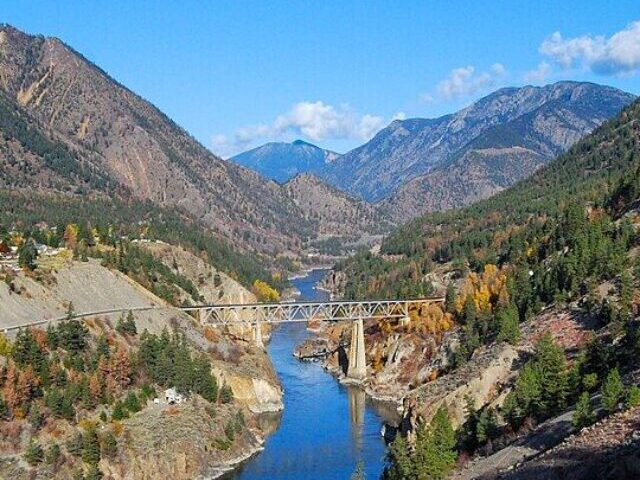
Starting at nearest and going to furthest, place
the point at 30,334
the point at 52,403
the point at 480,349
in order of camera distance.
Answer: the point at 52,403
the point at 30,334
the point at 480,349

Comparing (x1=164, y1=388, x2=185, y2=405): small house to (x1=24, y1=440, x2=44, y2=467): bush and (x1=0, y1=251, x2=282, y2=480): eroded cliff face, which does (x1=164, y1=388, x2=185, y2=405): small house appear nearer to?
(x1=0, y1=251, x2=282, y2=480): eroded cliff face

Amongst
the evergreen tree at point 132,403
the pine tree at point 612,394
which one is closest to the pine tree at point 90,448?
the evergreen tree at point 132,403

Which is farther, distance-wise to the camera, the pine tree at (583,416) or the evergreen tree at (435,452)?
the evergreen tree at (435,452)

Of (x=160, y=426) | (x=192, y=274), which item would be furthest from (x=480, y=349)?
(x=192, y=274)

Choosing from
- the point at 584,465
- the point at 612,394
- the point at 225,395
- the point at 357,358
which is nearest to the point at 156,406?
the point at 225,395

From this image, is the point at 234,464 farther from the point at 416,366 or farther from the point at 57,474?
the point at 416,366

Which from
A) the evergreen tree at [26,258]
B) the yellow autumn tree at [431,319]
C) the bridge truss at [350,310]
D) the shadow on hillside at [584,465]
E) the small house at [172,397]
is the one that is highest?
the evergreen tree at [26,258]

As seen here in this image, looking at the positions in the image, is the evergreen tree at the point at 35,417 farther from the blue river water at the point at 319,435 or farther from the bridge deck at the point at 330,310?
the bridge deck at the point at 330,310

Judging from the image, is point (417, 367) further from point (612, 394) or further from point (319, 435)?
point (612, 394)
